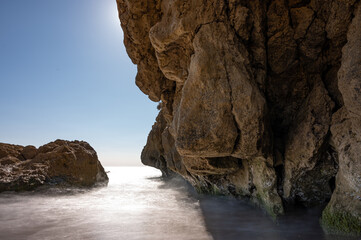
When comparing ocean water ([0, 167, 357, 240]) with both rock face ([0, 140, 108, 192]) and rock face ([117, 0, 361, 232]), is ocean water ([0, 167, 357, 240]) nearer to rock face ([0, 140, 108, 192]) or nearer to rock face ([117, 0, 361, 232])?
rock face ([117, 0, 361, 232])

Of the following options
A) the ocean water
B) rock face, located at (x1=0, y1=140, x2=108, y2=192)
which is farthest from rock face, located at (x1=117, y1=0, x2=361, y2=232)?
rock face, located at (x1=0, y1=140, x2=108, y2=192)

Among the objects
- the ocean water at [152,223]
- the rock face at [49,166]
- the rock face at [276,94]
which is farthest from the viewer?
the rock face at [49,166]

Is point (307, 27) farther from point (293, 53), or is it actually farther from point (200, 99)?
point (200, 99)

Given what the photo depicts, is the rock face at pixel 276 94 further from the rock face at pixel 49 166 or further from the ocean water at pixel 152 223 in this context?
the rock face at pixel 49 166

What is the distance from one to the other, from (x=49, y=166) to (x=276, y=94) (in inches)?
441

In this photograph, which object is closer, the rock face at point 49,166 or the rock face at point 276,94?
the rock face at point 276,94

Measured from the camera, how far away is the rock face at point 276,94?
4422 millimetres

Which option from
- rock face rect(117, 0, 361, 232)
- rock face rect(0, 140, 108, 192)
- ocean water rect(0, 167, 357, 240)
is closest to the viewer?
rock face rect(117, 0, 361, 232)

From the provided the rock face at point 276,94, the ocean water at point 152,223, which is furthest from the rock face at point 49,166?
the rock face at point 276,94

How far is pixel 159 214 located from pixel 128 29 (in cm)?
649

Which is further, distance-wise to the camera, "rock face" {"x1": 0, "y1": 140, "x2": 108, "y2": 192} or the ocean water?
"rock face" {"x1": 0, "y1": 140, "x2": 108, "y2": 192}

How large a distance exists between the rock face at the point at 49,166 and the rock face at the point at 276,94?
8.58 meters

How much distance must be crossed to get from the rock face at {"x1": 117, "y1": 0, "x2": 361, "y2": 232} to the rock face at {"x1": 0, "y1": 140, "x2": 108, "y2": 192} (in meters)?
8.58

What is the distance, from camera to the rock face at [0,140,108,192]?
9.98 m
